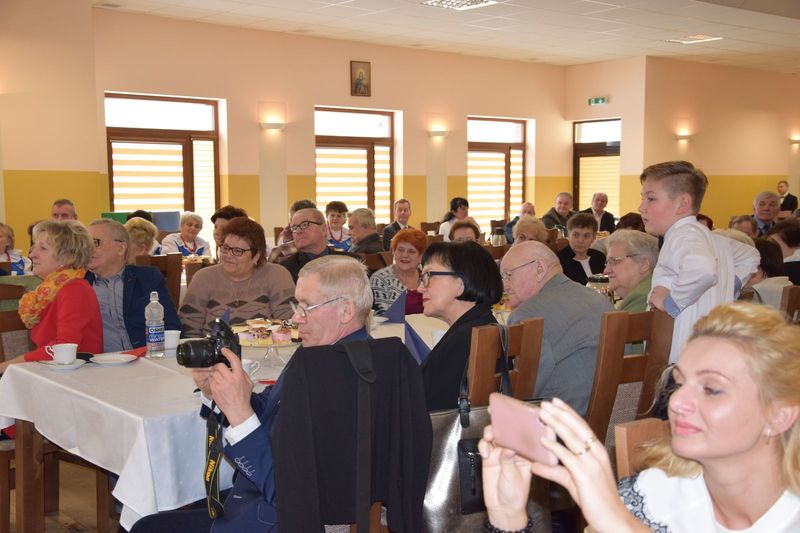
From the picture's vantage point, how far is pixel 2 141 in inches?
345

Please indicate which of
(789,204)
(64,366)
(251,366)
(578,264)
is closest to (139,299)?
(64,366)

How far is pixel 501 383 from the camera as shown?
2.47 m

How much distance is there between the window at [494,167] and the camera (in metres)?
14.6

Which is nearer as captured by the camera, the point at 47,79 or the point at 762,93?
the point at 47,79

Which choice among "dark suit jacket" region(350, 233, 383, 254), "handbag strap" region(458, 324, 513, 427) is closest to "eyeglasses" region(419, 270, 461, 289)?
"handbag strap" region(458, 324, 513, 427)

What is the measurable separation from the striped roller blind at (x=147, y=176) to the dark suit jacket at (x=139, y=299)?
7047mm

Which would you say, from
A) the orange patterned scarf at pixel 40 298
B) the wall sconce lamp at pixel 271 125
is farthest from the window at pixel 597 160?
the orange patterned scarf at pixel 40 298

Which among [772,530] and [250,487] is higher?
[772,530]

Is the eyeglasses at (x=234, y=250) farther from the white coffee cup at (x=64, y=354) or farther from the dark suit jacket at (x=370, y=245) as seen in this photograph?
the dark suit jacket at (x=370, y=245)

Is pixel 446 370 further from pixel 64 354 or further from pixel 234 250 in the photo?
pixel 234 250

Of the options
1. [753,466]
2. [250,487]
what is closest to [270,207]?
[250,487]

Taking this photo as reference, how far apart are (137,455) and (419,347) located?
1192mm

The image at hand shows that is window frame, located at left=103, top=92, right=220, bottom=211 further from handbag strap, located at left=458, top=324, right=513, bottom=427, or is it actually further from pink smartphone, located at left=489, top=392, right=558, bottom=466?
pink smartphone, located at left=489, top=392, right=558, bottom=466

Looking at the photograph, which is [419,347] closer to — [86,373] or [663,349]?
[663,349]
